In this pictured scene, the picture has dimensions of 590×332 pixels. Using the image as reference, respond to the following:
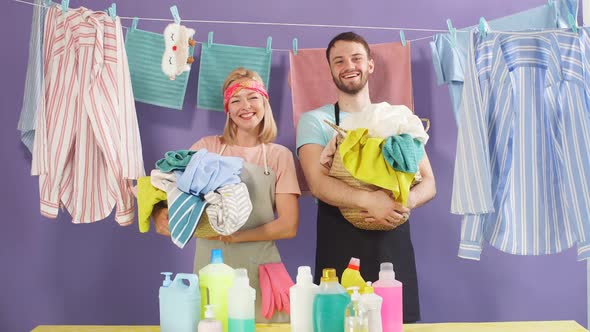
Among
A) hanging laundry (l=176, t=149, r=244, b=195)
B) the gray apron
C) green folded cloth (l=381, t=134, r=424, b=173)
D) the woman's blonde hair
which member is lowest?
the gray apron

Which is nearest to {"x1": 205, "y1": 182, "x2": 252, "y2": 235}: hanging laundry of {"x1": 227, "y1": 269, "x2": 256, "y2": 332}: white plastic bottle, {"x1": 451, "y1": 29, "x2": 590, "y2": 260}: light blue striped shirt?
{"x1": 227, "y1": 269, "x2": 256, "y2": 332}: white plastic bottle

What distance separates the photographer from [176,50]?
3.27m

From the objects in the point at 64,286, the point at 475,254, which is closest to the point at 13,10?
the point at 64,286

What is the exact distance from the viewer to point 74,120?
3.12 m

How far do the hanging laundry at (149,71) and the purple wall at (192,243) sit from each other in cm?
17

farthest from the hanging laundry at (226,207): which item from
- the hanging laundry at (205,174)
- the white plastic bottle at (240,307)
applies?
the white plastic bottle at (240,307)

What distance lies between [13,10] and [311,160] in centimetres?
170

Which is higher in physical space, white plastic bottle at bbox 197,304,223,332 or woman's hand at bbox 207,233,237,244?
woman's hand at bbox 207,233,237,244

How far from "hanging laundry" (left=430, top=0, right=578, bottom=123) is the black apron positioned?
2.36 feet

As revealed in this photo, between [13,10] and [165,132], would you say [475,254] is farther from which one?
[13,10]

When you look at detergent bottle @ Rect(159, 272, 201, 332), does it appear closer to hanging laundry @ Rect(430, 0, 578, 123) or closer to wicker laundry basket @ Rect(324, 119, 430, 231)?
wicker laundry basket @ Rect(324, 119, 430, 231)

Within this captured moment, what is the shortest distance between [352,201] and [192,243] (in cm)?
106

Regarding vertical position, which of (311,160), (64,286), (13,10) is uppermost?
(13,10)

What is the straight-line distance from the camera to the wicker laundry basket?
9.43 feet
